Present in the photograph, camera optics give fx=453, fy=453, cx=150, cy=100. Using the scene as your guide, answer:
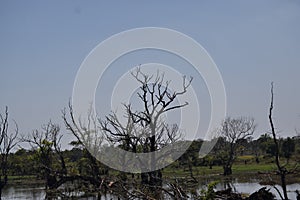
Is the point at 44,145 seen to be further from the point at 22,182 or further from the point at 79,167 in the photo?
the point at 22,182

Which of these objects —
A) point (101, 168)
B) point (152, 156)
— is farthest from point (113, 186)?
point (101, 168)

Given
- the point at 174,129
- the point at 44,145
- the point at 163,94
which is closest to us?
the point at 163,94

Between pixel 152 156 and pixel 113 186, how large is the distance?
23.1 feet

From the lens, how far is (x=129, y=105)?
20.8 metres

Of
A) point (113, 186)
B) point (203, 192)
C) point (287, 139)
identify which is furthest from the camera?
point (287, 139)

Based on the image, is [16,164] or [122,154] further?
[16,164]

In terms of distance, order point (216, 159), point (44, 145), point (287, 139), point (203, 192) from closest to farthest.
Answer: point (203, 192) < point (44, 145) < point (287, 139) < point (216, 159)

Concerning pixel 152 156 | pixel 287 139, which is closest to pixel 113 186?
pixel 152 156

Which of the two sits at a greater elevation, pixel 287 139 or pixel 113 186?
pixel 287 139

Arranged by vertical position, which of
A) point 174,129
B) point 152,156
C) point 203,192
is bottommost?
point 203,192

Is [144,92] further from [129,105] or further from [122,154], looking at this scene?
[122,154]

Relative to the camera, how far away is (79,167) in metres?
33.2

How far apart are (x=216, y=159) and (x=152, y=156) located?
99.3 feet

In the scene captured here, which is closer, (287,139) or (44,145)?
(44,145)
